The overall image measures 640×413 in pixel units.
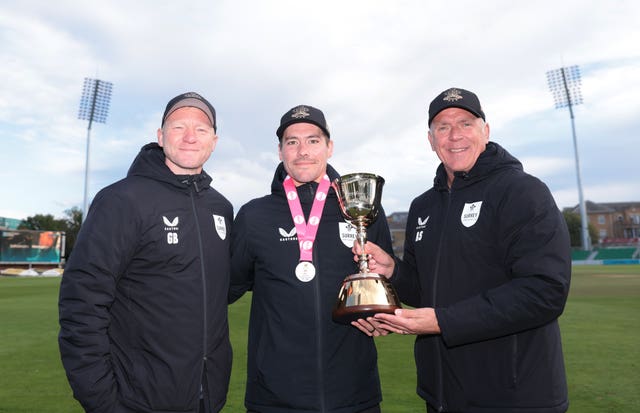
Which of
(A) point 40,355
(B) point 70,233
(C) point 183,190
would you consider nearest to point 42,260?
(B) point 70,233

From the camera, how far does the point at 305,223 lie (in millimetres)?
3578

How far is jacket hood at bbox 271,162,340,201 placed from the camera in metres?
3.75

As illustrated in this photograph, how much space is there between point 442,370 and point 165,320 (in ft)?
5.85

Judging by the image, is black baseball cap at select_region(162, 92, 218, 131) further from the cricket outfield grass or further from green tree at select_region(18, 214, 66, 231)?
green tree at select_region(18, 214, 66, 231)

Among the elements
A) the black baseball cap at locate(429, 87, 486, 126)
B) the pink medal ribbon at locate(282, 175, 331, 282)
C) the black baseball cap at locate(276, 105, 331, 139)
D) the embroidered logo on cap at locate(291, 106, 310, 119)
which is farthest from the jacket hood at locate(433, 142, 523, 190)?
the embroidered logo on cap at locate(291, 106, 310, 119)

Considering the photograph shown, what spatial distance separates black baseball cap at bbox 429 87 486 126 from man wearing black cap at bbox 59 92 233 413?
1.71 metres

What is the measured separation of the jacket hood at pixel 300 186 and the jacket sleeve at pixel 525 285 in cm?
144

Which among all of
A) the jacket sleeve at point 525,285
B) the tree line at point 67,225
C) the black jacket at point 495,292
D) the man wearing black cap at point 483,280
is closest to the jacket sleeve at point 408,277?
the man wearing black cap at point 483,280

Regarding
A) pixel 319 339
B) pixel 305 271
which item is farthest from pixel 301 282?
pixel 319 339

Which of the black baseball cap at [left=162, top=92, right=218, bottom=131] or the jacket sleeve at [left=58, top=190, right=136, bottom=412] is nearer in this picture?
the jacket sleeve at [left=58, top=190, right=136, bottom=412]

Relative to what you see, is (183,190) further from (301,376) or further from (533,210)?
(533,210)

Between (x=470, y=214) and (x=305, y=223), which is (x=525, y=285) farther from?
(x=305, y=223)

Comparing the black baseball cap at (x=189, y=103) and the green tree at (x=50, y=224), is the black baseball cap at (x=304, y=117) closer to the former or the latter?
the black baseball cap at (x=189, y=103)

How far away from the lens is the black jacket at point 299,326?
3156mm
